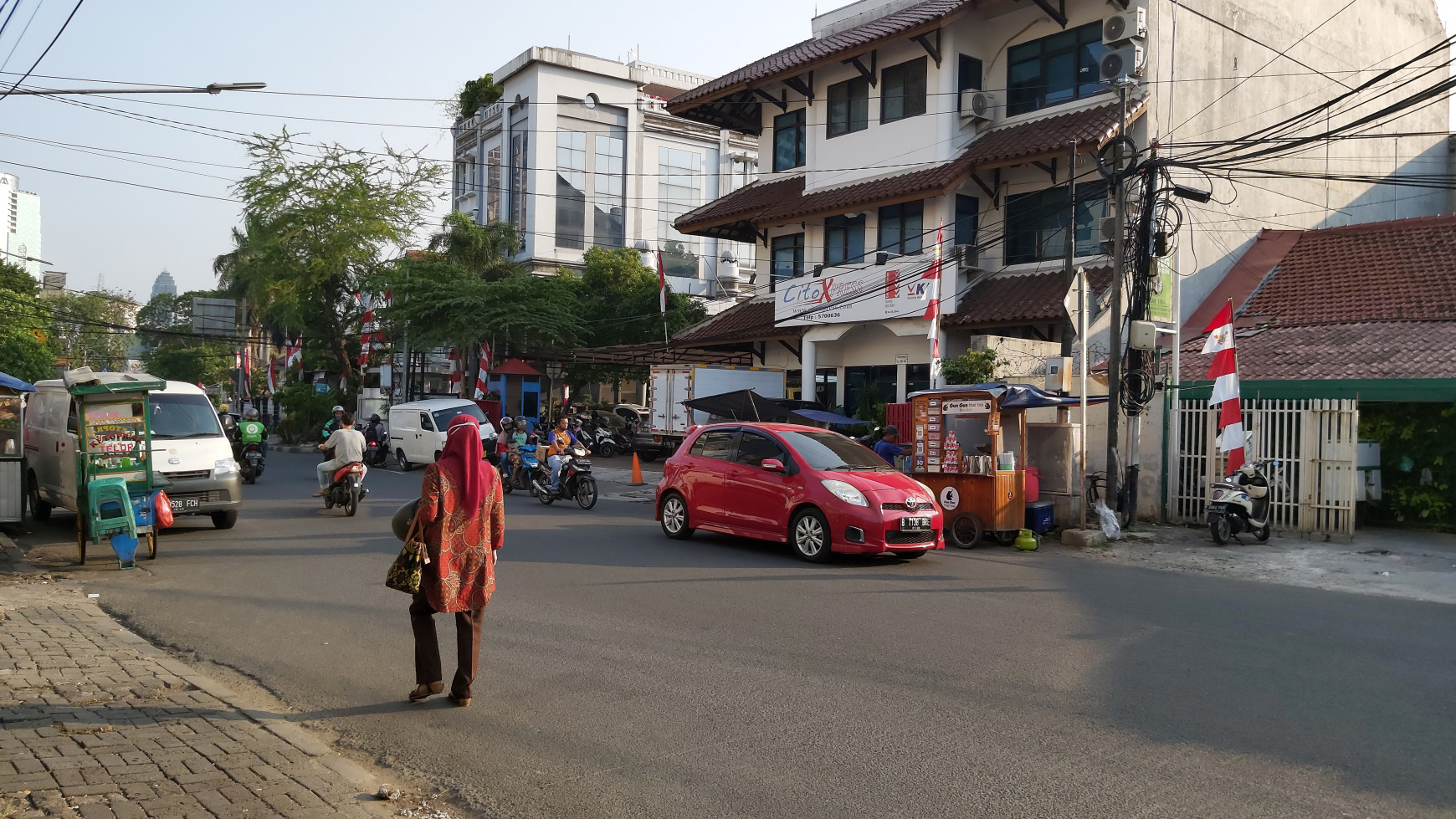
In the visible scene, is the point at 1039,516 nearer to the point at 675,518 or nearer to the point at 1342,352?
the point at 675,518

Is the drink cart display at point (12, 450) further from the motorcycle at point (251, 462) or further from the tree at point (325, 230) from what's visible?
the tree at point (325, 230)

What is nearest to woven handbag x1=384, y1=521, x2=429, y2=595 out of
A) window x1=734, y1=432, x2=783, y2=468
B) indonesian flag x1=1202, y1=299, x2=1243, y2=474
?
window x1=734, y1=432, x2=783, y2=468

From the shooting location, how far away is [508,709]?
19.0 feet

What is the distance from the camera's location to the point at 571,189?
57062mm

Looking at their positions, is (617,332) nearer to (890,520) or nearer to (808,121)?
(808,121)

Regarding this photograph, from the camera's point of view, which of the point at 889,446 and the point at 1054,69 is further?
the point at 1054,69

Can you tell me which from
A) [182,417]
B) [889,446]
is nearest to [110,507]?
[182,417]

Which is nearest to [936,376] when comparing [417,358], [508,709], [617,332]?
[508,709]

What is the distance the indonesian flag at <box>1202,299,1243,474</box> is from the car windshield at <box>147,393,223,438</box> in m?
14.0

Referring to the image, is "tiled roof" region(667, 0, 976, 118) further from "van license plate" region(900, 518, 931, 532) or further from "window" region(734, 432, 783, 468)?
"van license plate" region(900, 518, 931, 532)

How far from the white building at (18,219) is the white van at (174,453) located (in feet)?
123

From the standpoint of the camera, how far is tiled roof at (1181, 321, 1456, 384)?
1567 cm

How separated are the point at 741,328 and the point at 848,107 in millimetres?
6649

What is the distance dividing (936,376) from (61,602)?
43.4 feet
